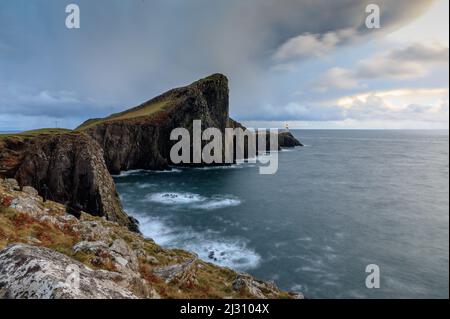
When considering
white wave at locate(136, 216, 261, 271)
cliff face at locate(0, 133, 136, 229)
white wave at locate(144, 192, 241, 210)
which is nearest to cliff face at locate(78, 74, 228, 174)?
→ white wave at locate(144, 192, 241, 210)

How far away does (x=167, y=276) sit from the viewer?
14062 millimetres

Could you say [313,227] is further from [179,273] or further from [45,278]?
[45,278]

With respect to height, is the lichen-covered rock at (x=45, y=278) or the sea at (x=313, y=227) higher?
the lichen-covered rock at (x=45, y=278)

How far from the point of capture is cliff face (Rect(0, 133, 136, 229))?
141ft

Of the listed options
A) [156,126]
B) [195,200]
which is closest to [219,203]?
[195,200]

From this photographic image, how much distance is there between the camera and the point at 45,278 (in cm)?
701

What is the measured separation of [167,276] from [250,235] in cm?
3411

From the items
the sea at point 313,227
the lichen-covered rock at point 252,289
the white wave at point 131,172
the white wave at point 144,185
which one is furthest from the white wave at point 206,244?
the white wave at point 131,172

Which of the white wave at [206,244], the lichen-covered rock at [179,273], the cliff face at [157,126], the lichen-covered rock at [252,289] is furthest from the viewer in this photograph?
the cliff face at [157,126]

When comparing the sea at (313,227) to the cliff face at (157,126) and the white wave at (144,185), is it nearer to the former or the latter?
the white wave at (144,185)

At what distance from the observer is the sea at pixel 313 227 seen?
3481cm

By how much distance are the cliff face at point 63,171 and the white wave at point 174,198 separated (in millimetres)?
19685

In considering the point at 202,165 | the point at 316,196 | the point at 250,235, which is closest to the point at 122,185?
the point at 202,165
